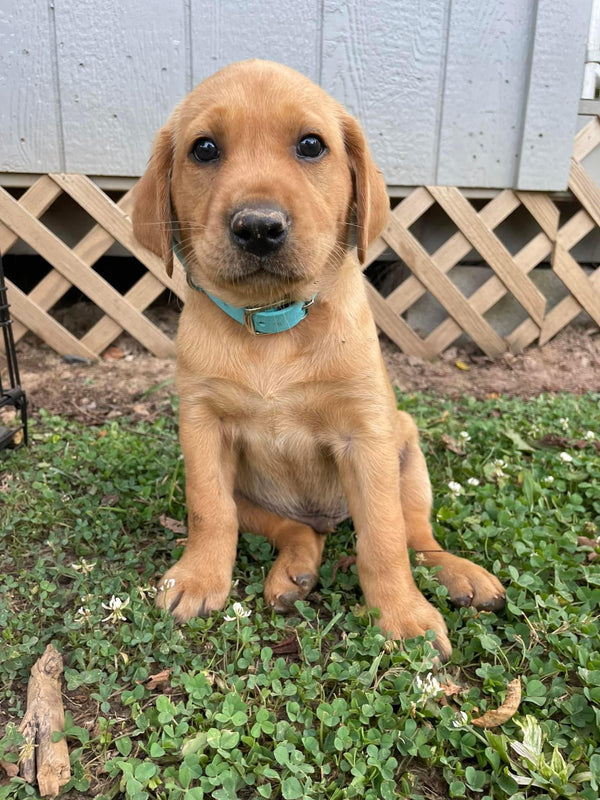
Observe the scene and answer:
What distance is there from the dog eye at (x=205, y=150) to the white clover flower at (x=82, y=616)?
139 centimetres

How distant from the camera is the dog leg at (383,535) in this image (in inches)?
75.7

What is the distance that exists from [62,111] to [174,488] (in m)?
2.70

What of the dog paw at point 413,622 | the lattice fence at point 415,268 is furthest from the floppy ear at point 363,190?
the lattice fence at point 415,268

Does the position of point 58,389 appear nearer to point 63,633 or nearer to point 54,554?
point 54,554

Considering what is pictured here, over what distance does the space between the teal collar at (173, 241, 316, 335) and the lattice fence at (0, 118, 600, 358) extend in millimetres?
2282

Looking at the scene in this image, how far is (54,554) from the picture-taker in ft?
7.52

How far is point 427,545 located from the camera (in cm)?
232

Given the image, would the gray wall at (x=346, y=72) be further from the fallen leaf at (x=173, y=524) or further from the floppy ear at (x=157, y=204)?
the fallen leaf at (x=173, y=524)

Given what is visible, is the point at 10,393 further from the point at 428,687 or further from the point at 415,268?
the point at 415,268

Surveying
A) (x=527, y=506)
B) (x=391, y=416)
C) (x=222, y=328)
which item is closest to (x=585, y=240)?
(x=527, y=506)

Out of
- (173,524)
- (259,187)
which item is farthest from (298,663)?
(259,187)

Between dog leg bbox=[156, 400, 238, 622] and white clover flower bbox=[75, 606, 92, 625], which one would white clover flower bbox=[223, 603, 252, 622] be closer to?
dog leg bbox=[156, 400, 238, 622]

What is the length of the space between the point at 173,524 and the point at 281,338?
36.0 inches

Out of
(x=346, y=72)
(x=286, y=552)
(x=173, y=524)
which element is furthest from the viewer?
(x=346, y=72)
